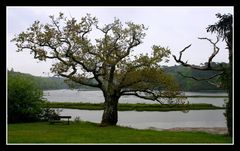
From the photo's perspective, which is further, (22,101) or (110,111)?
(22,101)

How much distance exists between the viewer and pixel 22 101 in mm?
31922

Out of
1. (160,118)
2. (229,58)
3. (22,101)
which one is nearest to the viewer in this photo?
(229,58)

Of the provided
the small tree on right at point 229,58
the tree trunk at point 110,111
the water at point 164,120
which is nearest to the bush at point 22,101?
the tree trunk at point 110,111

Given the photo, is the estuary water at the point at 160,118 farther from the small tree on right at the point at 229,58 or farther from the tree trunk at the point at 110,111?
the small tree on right at the point at 229,58

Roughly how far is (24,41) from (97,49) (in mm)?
5433

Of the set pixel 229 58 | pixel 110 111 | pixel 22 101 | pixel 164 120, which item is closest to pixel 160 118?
pixel 164 120

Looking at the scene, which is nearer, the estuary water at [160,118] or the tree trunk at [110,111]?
the tree trunk at [110,111]

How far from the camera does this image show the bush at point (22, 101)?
31.5 metres

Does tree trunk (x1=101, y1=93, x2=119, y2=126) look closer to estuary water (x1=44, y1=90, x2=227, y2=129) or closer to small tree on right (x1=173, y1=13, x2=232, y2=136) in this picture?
estuary water (x1=44, y1=90, x2=227, y2=129)

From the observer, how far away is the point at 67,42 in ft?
98.6

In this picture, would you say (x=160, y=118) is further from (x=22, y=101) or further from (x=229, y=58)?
(x=229, y=58)

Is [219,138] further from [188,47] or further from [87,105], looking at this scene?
[87,105]

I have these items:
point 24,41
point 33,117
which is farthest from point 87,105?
point 24,41

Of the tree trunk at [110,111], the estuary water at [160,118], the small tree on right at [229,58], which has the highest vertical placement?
the small tree on right at [229,58]
